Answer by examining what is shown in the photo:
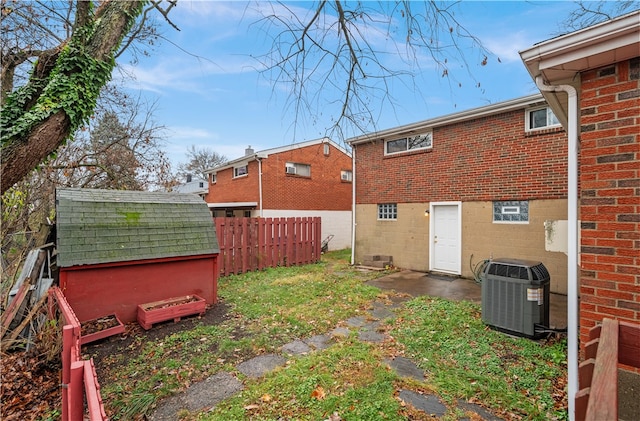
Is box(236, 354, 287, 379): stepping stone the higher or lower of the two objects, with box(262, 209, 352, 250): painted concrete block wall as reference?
lower

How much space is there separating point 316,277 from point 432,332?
4415mm

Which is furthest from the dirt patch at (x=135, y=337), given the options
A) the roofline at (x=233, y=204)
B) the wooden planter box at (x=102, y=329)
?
the roofline at (x=233, y=204)

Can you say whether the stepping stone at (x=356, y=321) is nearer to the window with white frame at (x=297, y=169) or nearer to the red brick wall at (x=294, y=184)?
the red brick wall at (x=294, y=184)

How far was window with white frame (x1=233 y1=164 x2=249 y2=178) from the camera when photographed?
1565cm

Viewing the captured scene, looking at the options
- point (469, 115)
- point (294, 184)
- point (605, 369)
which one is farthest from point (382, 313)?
point (294, 184)

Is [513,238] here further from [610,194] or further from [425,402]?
[425,402]

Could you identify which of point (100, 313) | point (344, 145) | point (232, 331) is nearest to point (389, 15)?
point (344, 145)

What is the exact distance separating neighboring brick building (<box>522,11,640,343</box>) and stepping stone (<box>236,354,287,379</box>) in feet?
10.8

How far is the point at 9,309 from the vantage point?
13.5 feet

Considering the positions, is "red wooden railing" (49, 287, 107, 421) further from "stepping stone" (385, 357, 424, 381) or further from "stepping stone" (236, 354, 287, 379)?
"stepping stone" (385, 357, 424, 381)

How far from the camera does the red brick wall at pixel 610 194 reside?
224cm

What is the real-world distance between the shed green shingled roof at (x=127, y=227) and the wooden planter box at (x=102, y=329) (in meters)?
1.04

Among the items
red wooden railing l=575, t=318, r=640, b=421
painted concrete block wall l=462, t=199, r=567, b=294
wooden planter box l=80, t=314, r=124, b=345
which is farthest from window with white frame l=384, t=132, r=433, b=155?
wooden planter box l=80, t=314, r=124, b=345

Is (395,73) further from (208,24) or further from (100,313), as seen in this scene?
(100,313)
